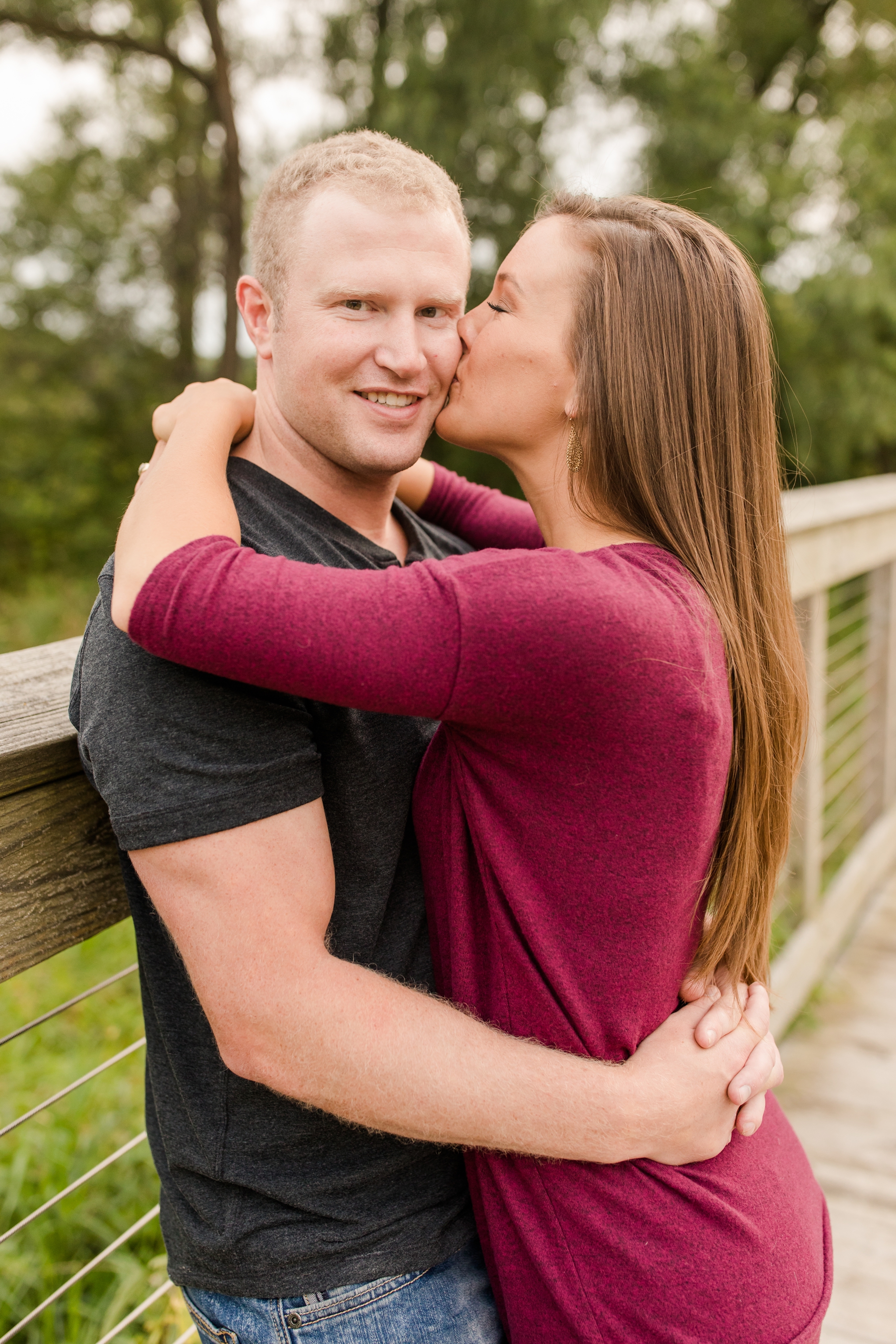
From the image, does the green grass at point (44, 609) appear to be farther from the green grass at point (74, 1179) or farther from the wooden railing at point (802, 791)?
the wooden railing at point (802, 791)

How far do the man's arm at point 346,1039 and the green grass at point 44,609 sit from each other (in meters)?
6.92

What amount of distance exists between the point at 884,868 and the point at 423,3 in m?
7.63

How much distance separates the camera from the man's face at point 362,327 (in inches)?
50.4

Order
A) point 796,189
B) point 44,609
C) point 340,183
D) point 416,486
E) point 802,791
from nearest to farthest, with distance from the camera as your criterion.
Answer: point 340,183 < point 416,486 < point 802,791 < point 796,189 < point 44,609

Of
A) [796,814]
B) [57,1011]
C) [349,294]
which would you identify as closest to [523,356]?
[349,294]

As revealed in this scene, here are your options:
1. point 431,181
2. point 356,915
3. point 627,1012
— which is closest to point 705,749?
point 627,1012

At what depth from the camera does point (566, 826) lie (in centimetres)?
108

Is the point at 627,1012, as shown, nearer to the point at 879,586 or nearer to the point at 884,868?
the point at 879,586

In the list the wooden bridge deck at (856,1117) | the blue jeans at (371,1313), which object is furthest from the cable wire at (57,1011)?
the wooden bridge deck at (856,1117)

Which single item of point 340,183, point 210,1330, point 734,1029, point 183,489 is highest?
point 340,183

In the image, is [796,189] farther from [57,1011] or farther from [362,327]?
[57,1011]

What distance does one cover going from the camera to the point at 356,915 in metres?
1.20

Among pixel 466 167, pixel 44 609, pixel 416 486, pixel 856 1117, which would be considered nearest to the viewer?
pixel 416 486

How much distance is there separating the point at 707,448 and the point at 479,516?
71 cm
